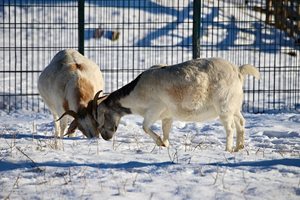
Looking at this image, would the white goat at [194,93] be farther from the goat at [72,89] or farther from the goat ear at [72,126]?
the goat ear at [72,126]

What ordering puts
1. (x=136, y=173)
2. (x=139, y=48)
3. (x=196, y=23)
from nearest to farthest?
(x=136, y=173)
(x=196, y=23)
(x=139, y=48)

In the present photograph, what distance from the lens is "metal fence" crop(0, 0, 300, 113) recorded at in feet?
49.2

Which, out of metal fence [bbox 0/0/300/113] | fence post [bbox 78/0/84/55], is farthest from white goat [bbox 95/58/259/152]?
metal fence [bbox 0/0/300/113]

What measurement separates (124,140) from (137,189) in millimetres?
4248

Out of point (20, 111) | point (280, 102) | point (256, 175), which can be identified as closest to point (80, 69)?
point (20, 111)

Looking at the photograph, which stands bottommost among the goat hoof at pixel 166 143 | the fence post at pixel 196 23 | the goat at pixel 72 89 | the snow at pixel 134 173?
the goat hoof at pixel 166 143

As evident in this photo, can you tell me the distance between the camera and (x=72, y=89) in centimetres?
1061

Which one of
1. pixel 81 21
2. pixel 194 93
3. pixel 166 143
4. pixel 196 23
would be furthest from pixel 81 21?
pixel 194 93

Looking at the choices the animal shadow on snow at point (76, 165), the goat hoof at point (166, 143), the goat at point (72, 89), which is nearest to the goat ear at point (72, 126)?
the goat at point (72, 89)

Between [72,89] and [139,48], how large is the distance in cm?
1012

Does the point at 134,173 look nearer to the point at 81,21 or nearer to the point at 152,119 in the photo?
the point at 152,119

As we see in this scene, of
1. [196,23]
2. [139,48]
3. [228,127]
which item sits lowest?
[228,127]

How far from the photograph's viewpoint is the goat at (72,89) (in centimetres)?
1052

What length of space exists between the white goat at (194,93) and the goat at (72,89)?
0.81m
